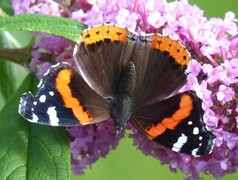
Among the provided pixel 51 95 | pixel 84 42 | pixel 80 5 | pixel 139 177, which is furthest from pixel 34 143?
pixel 139 177

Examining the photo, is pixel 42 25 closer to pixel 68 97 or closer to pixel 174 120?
pixel 68 97

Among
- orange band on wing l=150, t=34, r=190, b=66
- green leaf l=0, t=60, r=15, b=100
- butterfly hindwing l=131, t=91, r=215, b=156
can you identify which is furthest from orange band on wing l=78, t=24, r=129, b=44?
green leaf l=0, t=60, r=15, b=100

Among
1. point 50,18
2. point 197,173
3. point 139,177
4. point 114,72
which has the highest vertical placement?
point 50,18

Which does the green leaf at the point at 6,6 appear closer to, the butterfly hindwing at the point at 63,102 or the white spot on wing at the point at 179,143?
the butterfly hindwing at the point at 63,102

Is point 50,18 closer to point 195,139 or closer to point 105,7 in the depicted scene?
point 105,7

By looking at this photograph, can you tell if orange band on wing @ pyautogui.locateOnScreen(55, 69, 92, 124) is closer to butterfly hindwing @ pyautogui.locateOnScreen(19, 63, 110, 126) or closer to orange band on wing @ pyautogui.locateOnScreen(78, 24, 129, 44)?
butterfly hindwing @ pyautogui.locateOnScreen(19, 63, 110, 126)

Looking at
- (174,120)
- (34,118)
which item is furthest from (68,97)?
(174,120)
